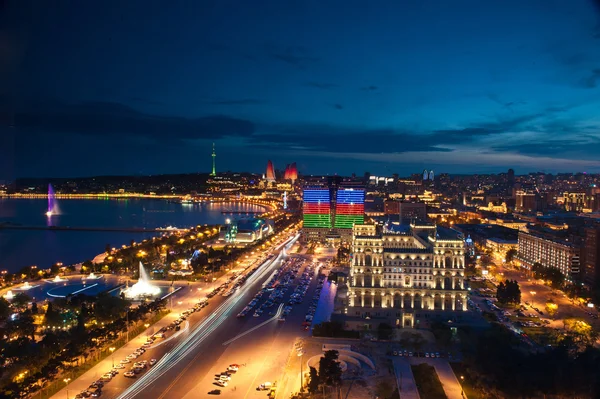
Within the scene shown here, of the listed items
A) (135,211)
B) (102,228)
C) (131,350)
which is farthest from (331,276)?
(135,211)

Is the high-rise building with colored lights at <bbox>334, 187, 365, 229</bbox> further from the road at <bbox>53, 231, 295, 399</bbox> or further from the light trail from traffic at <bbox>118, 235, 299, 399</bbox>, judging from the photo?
the road at <bbox>53, 231, 295, 399</bbox>

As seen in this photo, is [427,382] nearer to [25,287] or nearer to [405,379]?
[405,379]

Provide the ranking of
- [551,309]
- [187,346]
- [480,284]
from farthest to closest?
[480,284] < [551,309] < [187,346]

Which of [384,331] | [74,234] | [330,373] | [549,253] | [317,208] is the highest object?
[317,208]

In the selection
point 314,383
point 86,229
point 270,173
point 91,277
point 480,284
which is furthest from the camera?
point 270,173

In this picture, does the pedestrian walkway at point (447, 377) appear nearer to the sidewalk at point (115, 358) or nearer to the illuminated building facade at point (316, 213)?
the sidewalk at point (115, 358)

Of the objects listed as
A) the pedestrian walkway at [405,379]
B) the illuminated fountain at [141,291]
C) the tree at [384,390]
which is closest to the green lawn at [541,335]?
the pedestrian walkway at [405,379]

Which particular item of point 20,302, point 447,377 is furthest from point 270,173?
point 447,377

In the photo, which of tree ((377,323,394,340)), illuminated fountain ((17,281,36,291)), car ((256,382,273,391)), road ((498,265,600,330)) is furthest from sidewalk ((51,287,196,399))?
road ((498,265,600,330))

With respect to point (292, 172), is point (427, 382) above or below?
below
